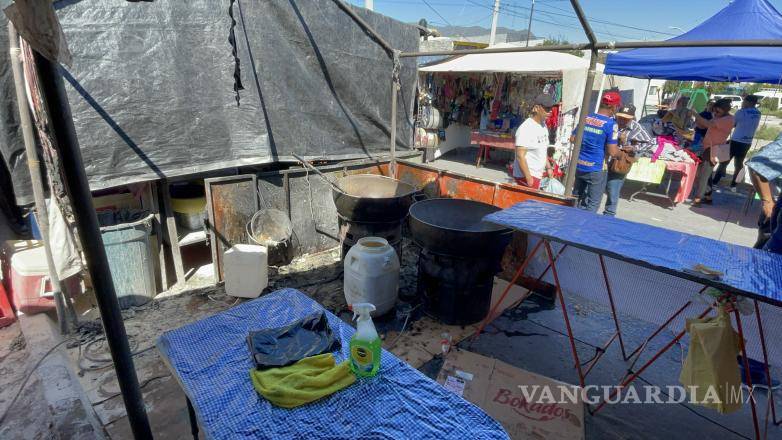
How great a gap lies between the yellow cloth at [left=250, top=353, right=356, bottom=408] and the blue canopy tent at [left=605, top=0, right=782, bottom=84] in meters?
8.06

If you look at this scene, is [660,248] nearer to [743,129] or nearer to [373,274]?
[373,274]

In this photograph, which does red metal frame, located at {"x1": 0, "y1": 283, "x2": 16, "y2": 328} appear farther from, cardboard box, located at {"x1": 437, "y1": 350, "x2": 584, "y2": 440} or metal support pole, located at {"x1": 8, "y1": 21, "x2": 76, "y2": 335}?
cardboard box, located at {"x1": 437, "y1": 350, "x2": 584, "y2": 440}

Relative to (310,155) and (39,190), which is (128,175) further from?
(310,155)

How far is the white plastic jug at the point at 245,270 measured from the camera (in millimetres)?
4234

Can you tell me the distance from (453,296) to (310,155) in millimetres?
2822

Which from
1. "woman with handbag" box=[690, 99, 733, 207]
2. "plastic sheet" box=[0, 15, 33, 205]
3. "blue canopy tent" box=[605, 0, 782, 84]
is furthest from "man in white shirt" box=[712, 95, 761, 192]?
"plastic sheet" box=[0, 15, 33, 205]

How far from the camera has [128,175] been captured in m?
4.03

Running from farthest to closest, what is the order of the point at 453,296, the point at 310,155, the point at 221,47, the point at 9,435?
1. the point at 310,155
2. the point at 221,47
3. the point at 453,296
4. the point at 9,435

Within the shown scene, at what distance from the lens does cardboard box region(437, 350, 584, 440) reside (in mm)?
2521

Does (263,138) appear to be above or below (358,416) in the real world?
above

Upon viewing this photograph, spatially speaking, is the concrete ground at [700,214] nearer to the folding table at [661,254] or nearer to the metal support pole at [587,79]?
the metal support pole at [587,79]

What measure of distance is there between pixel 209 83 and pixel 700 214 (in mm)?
8994

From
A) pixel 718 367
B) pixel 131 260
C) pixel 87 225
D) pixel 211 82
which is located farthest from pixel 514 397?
pixel 211 82

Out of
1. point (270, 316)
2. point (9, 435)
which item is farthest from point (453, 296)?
point (9, 435)
